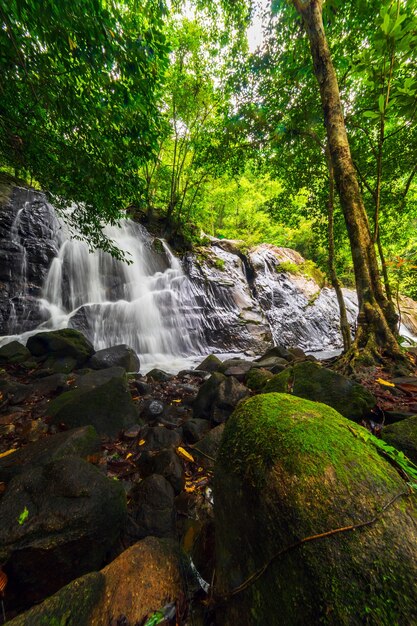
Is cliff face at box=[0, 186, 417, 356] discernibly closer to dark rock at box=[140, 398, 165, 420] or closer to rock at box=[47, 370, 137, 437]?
dark rock at box=[140, 398, 165, 420]

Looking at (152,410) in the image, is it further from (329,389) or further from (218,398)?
(329,389)

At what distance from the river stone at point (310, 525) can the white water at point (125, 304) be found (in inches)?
246

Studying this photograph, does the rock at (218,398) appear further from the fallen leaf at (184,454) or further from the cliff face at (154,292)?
the cliff face at (154,292)

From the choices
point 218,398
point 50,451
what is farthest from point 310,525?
point 218,398

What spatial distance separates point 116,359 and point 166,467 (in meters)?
4.28

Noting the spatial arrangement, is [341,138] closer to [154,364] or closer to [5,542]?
[5,542]

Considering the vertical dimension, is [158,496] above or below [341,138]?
below

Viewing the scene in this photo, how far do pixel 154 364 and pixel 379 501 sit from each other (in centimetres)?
730

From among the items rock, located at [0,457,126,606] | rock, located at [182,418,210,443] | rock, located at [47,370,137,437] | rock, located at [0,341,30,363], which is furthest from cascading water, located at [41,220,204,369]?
rock, located at [0,457,126,606]

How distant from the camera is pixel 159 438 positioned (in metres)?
2.99

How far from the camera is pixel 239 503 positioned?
1.26 m

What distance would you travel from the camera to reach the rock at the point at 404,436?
5.56 feet

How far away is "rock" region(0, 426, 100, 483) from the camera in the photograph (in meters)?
2.21

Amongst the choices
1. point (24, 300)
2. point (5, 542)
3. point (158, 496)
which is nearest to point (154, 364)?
point (24, 300)
